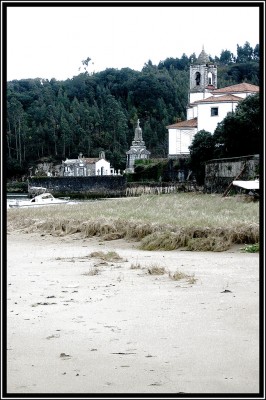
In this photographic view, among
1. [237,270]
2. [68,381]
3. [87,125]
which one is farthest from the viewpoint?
[87,125]

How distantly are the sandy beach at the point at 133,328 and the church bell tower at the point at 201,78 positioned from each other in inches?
2294

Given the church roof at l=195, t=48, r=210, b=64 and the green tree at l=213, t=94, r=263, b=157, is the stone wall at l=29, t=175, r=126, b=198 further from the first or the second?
the green tree at l=213, t=94, r=263, b=157

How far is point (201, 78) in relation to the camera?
70.6m

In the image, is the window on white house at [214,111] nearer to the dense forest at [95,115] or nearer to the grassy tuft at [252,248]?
the dense forest at [95,115]

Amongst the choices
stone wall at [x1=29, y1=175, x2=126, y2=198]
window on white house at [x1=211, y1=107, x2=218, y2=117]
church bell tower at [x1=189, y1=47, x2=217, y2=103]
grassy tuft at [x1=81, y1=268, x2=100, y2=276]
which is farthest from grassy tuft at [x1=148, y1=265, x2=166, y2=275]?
church bell tower at [x1=189, y1=47, x2=217, y2=103]

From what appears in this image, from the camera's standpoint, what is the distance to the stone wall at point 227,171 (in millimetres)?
29527

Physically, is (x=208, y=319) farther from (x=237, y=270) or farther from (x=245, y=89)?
(x=245, y=89)

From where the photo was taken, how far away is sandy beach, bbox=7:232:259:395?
478 cm

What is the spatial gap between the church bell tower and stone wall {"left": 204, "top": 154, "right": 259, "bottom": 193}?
106 ft

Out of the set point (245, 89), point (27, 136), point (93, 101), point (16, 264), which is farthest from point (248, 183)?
point (93, 101)

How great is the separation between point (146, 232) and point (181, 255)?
2.87 meters

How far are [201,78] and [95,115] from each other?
36522 mm

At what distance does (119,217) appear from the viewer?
19.1 m

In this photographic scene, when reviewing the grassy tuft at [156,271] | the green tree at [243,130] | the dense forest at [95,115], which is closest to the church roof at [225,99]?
the green tree at [243,130]
